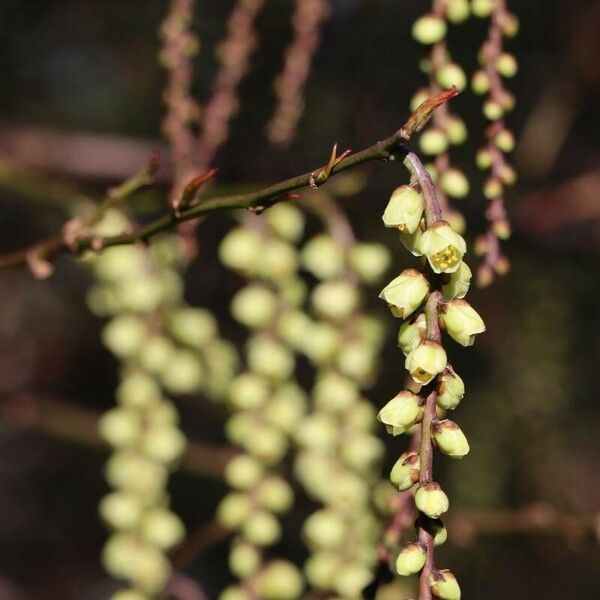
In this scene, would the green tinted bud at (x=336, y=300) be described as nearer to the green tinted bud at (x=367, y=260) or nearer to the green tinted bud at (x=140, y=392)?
the green tinted bud at (x=367, y=260)

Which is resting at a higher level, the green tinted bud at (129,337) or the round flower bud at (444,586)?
the green tinted bud at (129,337)

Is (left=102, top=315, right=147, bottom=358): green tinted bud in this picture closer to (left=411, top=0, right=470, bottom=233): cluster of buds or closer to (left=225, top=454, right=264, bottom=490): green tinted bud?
(left=225, top=454, right=264, bottom=490): green tinted bud

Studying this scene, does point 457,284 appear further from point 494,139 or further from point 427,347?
point 494,139

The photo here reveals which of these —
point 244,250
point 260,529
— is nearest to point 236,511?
point 260,529

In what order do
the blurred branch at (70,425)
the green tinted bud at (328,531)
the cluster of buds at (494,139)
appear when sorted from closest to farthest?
1. the cluster of buds at (494,139)
2. the green tinted bud at (328,531)
3. the blurred branch at (70,425)

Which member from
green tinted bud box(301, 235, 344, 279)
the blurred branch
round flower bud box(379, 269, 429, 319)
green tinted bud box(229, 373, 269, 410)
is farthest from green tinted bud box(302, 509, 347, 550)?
round flower bud box(379, 269, 429, 319)

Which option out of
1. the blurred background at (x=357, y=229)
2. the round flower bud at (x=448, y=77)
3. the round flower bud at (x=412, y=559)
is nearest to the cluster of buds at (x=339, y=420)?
the blurred background at (x=357, y=229)
